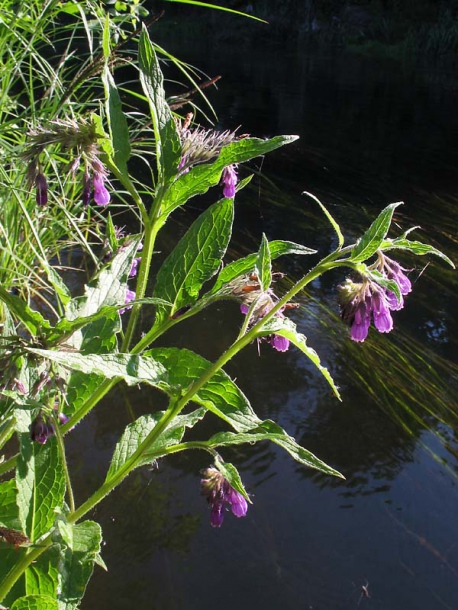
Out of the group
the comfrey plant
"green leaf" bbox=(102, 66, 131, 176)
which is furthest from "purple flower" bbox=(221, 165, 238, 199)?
"green leaf" bbox=(102, 66, 131, 176)

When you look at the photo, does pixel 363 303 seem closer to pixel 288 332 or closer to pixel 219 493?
pixel 288 332

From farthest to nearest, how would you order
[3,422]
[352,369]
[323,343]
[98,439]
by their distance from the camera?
[323,343] < [352,369] < [98,439] < [3,422]

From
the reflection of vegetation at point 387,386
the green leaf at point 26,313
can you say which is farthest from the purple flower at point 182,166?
the reflection of vegetation at point 387,386

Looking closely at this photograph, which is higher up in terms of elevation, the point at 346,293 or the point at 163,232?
the point at 346,293

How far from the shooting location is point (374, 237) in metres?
0.88

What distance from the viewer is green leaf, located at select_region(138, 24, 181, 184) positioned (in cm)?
97

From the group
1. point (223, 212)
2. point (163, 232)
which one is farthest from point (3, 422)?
point (163, 232)

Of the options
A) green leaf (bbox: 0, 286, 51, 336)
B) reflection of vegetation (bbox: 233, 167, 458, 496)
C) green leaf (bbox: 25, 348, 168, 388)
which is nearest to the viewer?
green leaf (bbox: 25, 348, 168, 388)

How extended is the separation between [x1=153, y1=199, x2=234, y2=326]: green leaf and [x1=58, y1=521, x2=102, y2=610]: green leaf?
1.07ft

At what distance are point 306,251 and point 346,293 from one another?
0.38 feet

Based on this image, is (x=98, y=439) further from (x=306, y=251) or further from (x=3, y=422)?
(x=306, y=251)

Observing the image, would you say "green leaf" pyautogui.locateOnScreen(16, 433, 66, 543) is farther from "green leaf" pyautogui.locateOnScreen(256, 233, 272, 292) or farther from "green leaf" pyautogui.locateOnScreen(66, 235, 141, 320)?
"green leaf" pyautogui.locateOnScreen(256, 233, 272, 292)

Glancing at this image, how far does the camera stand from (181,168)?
3.51ft

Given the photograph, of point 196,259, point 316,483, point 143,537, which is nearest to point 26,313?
point 196,259
